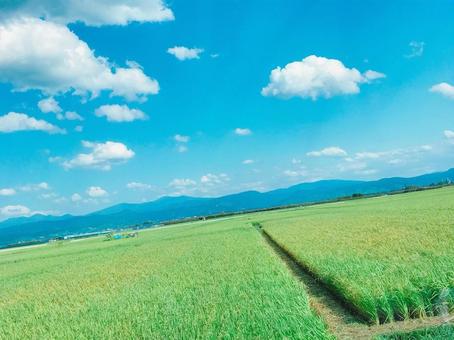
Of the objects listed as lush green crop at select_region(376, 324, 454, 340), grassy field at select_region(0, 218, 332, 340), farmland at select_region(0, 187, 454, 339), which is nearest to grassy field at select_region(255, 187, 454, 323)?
farmland at select_region(0, 187, 454, 339)

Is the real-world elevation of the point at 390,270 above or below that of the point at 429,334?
above

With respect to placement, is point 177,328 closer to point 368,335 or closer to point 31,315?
point 368,335

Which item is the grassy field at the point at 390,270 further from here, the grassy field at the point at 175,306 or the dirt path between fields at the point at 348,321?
the grassy field at the point at 175,306

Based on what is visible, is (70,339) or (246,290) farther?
(246,290)

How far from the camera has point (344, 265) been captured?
11211mm

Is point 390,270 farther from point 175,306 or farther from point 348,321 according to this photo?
point 175,306

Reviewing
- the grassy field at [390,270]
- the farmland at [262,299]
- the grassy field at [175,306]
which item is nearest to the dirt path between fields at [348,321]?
the farmland at [262,299]

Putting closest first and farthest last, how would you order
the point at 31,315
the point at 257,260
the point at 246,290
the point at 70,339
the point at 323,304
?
the point at 70,339 < the point at 323,304 < the point at 246,290 < the point at 31,315 < the point at 257,260

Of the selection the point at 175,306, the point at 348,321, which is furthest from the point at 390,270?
the point at 175,306

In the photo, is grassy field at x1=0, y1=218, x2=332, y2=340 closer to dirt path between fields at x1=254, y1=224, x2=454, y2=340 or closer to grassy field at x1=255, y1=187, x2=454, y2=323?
dirt path between fields at x1=254, y1=224, x2=454, y2=340

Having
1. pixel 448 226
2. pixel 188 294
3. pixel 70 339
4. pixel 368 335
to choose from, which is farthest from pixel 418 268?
pixel 448 226

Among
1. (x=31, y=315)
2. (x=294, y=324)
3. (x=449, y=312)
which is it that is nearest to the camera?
(x=294, y=324)

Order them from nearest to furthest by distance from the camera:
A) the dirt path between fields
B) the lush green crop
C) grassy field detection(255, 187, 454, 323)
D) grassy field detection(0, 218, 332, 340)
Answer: the lush green crop
the dirt path between fields
grassy field detection(0, 218, 332, 340)
grassy field detection(255, 187, 454, 323)

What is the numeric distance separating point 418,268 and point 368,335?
10.9ft
